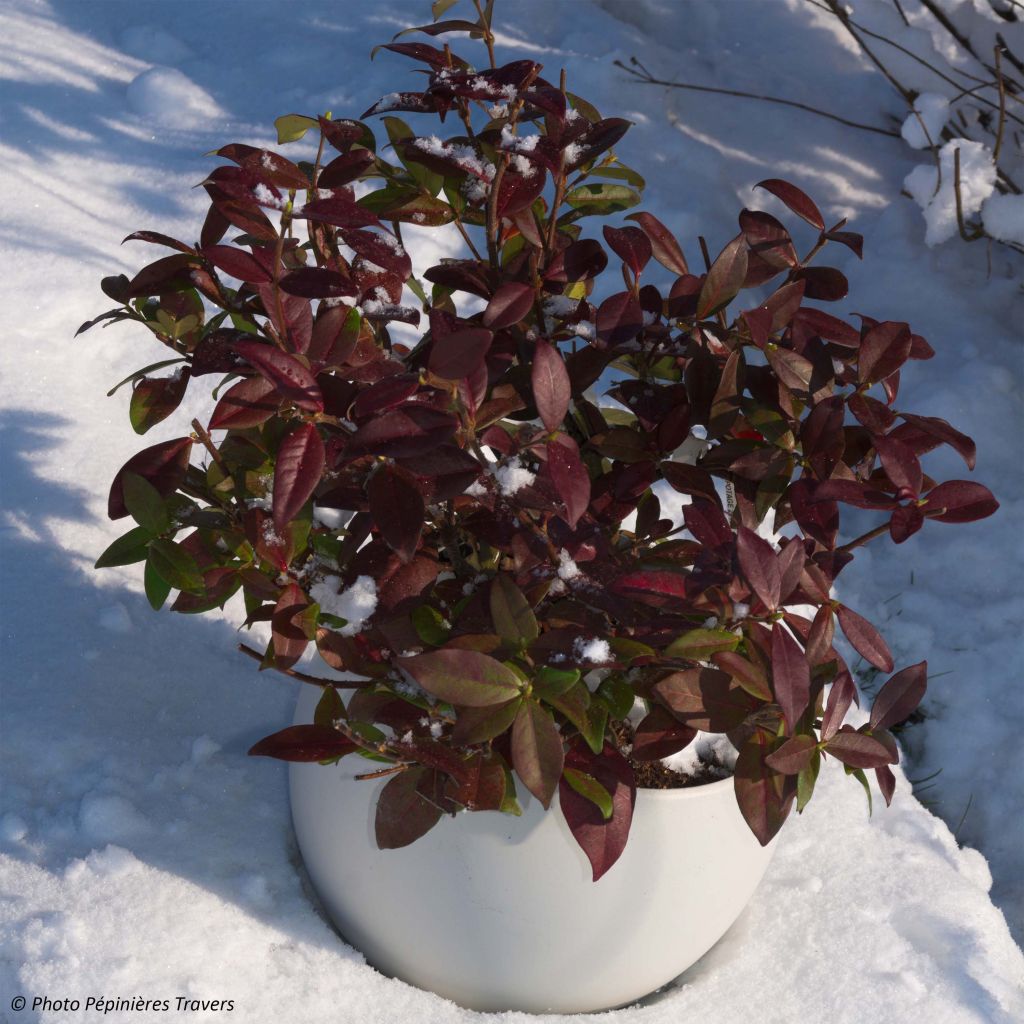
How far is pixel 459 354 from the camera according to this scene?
755mm

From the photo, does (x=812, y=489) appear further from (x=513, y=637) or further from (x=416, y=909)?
(x=416, y=909)

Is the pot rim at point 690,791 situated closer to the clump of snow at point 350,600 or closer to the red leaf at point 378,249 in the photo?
the clump of snow at point 350,600

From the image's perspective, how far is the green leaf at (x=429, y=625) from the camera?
2.90 ft

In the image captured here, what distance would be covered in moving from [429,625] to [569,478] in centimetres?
20

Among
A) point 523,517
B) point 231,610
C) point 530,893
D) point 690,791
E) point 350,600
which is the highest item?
point 523,517

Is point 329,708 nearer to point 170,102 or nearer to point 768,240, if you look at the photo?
point 768,240

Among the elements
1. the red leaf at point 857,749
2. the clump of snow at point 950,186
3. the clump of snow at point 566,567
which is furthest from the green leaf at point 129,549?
the clump of snow at point 950,186

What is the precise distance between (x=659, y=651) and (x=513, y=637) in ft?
0.39

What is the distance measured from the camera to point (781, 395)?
2.94ft

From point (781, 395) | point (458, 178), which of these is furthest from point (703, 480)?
point (458, 178)

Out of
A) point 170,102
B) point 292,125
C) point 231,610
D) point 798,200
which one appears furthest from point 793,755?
point 170,102

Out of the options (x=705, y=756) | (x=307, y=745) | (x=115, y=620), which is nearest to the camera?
(x=307, y=745)

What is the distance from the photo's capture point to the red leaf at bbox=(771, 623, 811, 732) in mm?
793

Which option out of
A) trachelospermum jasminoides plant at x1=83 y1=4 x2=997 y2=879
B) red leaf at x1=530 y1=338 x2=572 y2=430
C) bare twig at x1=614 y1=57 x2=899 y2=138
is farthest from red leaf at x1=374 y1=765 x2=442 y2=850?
bare twig at x1=614 y1=57 x2=899 y2=138
